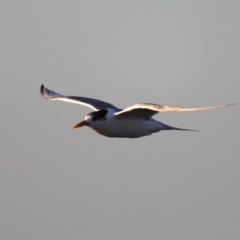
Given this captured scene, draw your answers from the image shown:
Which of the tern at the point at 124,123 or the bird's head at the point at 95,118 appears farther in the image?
the bird's head at the point at 95,118

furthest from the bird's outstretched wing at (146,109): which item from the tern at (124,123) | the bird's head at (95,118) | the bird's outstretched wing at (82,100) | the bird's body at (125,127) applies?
the bird's outstretched wing at (82,100)

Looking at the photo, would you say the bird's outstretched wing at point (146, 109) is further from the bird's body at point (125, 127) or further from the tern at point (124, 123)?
the bird's body at point (125, 127)

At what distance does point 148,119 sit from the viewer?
877 inches

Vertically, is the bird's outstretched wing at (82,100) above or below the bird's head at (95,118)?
above

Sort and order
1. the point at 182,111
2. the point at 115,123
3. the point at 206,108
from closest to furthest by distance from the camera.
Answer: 1. the point at 206,108
2. the point at 182,111
3. the point at 115,123

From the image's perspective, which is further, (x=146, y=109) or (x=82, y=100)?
(x=82, y=100)

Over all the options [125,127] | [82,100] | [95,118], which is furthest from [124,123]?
[82,100]

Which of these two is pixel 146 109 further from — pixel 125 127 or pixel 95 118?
pixel 95 118

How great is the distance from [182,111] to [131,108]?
2.28 meters

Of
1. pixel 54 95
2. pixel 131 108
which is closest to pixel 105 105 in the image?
pixel 54 95

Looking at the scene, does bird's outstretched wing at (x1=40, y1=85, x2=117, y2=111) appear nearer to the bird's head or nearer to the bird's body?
the bird's head

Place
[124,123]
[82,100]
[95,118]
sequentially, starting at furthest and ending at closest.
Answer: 1. [82,100]
2. [95,118]
3. [124,123]

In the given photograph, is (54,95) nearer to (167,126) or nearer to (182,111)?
(167,126)

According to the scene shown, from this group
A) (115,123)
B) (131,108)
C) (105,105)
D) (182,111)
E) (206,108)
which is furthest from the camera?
(105,105)
